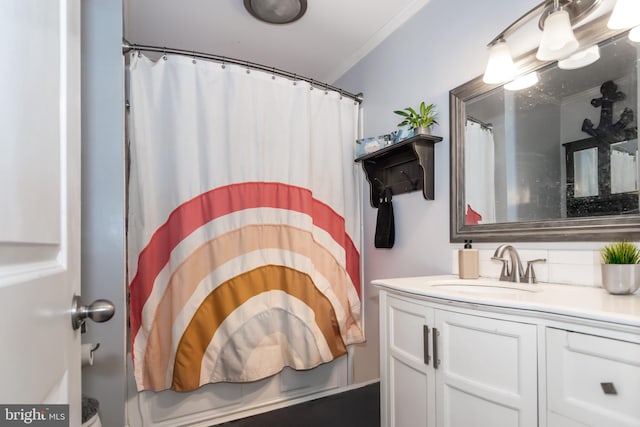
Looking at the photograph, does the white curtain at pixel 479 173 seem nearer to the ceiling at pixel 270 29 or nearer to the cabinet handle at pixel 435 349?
the cabinet handle at pixel 435 349

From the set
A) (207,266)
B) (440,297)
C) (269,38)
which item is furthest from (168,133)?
(440,297)

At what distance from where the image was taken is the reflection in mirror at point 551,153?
1053mm

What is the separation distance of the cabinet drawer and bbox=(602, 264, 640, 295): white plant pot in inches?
12.8

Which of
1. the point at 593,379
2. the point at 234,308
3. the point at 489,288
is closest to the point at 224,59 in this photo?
the point at 234,308

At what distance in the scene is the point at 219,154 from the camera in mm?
1770

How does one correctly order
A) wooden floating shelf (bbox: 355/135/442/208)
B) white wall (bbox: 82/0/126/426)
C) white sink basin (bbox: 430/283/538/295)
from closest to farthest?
white wall (bbox: 82/0/126/426) < white sink basin (bbox: 430/283/538/295) < wooden floating shelf (bbox: 355/135/442/208)

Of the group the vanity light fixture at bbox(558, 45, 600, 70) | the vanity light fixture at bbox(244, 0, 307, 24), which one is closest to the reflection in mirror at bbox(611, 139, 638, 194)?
the vanity light fixture at bbox(558, 45, 600, 70)

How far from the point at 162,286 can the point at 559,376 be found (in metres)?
1.59

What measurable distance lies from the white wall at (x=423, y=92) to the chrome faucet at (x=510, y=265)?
2.2 inches

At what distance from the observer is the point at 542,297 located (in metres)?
0.94

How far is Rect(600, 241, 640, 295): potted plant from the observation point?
3.06 ft

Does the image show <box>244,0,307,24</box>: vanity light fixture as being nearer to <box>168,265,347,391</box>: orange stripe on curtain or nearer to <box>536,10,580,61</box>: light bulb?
<box>536,10,580,61</box>: light bulb

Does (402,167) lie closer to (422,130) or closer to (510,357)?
(422,130)

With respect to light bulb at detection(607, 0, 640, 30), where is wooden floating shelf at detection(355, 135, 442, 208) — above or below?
below
